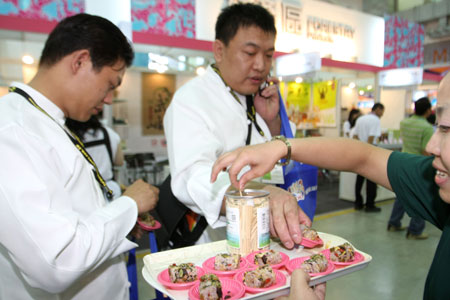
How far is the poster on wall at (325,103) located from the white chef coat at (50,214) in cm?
602

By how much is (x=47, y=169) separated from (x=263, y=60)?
1.13 metres

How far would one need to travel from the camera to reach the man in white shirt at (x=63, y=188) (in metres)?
0.98

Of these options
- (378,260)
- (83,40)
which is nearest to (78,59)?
(83,40)

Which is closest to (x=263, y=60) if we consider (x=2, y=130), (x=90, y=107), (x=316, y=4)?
(x=90, y=107)

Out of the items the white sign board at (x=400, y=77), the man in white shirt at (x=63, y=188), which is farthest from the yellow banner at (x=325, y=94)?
the man in white shirt at (x=63, y=188)

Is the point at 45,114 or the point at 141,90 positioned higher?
the point at 141,90

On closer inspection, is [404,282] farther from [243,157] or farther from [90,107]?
[90,107]

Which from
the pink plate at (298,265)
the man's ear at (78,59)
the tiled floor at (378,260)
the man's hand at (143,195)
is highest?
the man's ear at (78,59)

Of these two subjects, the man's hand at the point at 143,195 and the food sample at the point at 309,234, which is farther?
the man's hand at the point at 143,195

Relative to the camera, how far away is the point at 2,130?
104 centimetres

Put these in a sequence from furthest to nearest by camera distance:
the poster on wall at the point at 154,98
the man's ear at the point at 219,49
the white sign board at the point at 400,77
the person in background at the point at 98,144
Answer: the poster on wall at the point at 154,98, the white sign board at the point at 400,77, the person in background at the point at 98,144, the man's ear at the point at 219,49

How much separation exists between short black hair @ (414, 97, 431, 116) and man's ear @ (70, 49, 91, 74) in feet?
15.4

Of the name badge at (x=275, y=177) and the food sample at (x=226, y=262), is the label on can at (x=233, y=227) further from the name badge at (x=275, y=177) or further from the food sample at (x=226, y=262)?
the name badge at (x=275, y=177)

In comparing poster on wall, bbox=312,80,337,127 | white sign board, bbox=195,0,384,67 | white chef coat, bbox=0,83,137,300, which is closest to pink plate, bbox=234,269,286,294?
white chef coat, bbox=0,83,137,300
